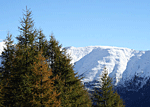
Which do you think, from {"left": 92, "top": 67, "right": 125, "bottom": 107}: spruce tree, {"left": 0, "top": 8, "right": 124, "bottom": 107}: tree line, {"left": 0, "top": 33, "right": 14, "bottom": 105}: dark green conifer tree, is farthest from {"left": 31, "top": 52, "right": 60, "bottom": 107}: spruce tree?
{"left": 92, "top": 67, "right": 125, "bottom": 107}: spruce tree

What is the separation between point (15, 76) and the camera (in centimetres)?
1738

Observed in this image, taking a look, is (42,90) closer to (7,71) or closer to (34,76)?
(34,76)

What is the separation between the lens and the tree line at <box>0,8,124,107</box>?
1569 cm

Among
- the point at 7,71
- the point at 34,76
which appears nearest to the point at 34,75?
the point at 34,76

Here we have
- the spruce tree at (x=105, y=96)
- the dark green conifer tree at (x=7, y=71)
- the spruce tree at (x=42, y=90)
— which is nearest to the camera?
the spruce tree at (x=42, y=90)

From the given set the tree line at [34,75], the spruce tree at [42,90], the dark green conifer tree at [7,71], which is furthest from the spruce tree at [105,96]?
the spruce tree at [42,90]

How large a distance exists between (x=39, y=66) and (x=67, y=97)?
5.64 m

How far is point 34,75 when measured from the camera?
52.2 ft

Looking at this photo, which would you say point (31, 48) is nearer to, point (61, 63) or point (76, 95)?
point (61, 63)

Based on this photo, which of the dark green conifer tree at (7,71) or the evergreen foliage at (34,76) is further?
the dark green conifer tree at (7,71)

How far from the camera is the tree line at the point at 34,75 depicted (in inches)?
618

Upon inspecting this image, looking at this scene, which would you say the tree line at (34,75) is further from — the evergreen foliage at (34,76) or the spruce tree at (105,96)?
the spruce tree at (105,96)

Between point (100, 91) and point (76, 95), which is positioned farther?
point (100, 91)

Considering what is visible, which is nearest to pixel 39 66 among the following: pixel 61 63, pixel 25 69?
pixel 25 69
